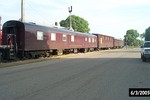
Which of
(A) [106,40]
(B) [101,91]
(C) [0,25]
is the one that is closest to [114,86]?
(B) [101,91]

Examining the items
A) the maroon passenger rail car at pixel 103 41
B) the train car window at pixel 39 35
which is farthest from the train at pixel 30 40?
the maroon passenger rail car at pixel 103 41

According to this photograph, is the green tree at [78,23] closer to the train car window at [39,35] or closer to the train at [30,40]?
the train at [30,40]

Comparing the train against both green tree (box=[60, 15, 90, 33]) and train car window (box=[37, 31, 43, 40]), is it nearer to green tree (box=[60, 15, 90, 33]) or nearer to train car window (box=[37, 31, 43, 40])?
train car window (box=[37, 31, 43, 40])

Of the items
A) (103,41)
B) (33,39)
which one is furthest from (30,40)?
(103,41)

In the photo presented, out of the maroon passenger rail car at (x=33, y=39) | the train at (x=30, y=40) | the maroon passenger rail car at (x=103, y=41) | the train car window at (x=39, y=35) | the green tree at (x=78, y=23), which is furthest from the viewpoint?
the green tree at (x=78, y=23)

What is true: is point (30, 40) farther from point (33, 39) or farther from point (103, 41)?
point (103, 41)

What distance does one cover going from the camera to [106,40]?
233 feet

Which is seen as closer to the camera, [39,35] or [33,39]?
[33,39]

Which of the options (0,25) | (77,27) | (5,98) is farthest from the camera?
(77,27)

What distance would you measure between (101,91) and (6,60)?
56.2 feet

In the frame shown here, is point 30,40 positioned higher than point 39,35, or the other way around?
point 39,35

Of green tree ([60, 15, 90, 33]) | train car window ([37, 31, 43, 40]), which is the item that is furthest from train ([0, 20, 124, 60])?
green tree ([60, 15, 90, 33])

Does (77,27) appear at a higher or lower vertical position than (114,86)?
higher

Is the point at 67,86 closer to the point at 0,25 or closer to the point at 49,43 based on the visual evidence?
the point at 0,25
